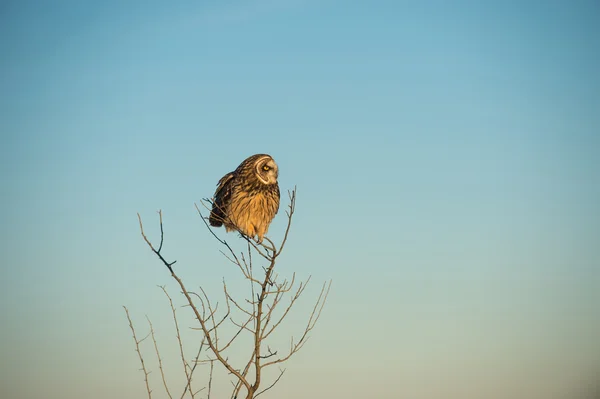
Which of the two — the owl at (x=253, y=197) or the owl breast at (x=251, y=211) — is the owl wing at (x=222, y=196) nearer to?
the owl at (x=253, y=197)

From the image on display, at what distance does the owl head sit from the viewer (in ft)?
30.3

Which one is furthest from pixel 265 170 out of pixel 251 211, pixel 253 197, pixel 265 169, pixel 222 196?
pixel 222 196

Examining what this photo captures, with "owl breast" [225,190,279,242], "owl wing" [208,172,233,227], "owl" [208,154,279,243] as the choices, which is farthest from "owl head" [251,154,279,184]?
"owl wing" [208,172,233,227]

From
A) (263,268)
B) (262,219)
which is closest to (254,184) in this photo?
(262,219)

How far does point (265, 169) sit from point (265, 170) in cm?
2

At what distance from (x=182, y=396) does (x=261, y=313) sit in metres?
1.07

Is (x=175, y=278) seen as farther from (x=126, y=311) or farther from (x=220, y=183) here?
(x=220, y=183)

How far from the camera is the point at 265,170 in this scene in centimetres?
933

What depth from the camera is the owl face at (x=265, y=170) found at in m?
9.25

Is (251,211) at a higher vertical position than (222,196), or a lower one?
lower

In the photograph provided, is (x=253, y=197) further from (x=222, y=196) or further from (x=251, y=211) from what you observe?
(x=222, y=196)

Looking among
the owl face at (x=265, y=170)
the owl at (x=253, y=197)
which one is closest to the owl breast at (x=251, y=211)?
the owl at (x=253, y=197)

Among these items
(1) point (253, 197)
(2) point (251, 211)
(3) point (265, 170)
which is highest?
(3) point (265, 170)

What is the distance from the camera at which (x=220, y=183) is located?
32.9 feet
